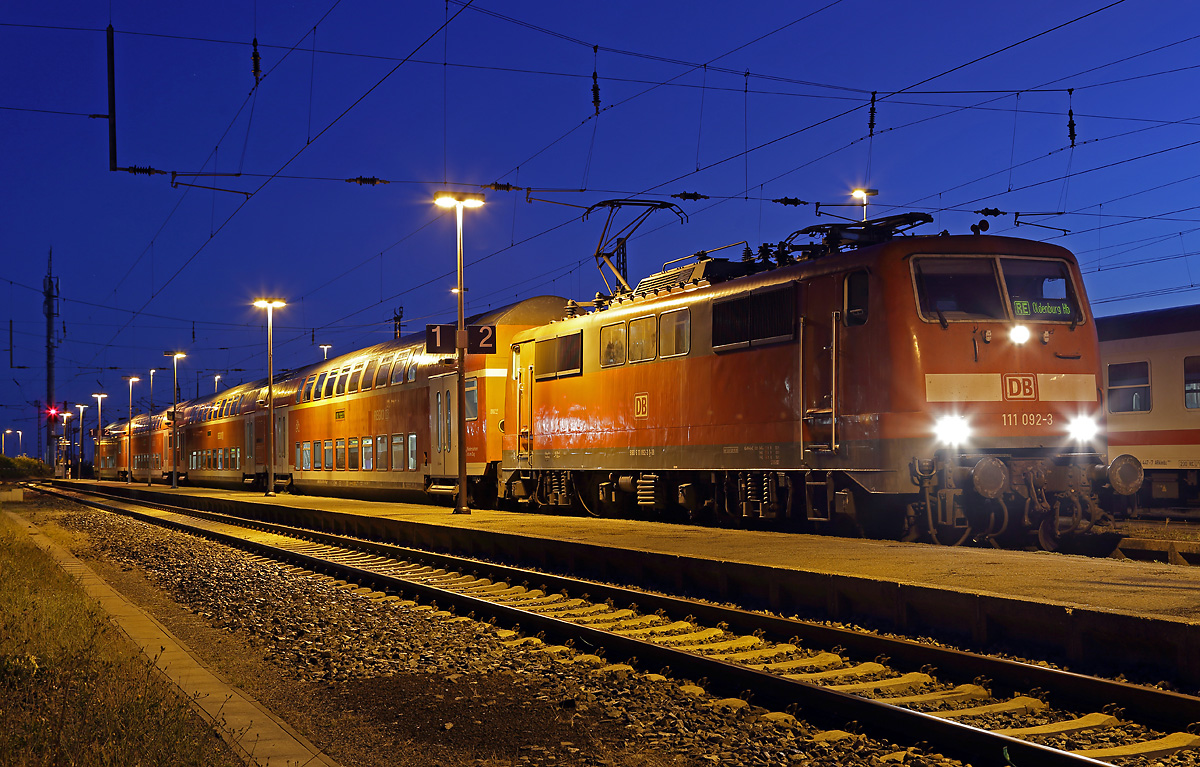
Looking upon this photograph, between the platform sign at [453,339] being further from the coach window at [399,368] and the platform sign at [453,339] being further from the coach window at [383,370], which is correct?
the coach window at [383,370]

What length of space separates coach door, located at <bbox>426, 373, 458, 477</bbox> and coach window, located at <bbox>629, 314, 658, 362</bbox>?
7925 millimetres

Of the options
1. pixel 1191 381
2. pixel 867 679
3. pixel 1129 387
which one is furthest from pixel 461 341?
pixel 867 679

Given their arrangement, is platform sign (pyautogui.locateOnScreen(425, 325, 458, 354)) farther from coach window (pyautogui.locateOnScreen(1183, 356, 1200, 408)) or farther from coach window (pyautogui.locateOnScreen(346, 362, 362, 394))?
coach window (pyautogui.locateOnScreen(1183, 356, 1200, 408))

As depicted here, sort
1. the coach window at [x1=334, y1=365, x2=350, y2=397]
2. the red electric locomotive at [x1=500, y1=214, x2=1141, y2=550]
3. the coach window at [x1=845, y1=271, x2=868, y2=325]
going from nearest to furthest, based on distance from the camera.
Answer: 1. the red electric locomotive at [x1=500, y1=214, x2=1141, y2=550]
2. the coach window at [x1=845, y1=271, x2=868, y2=325]
3. the coach window at [x1=334, y1=365, x2=350, y2=397]

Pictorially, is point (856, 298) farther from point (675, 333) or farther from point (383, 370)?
point (383, 370)

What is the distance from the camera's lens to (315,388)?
38281 millimetres

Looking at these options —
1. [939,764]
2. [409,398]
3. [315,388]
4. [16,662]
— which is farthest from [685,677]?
[315,388]

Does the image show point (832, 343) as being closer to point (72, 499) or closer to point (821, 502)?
point (821, 502)

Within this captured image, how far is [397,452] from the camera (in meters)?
30.3

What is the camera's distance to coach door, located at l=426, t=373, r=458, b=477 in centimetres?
2564

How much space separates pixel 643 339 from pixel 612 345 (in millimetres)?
1074

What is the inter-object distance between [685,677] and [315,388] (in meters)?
32.3

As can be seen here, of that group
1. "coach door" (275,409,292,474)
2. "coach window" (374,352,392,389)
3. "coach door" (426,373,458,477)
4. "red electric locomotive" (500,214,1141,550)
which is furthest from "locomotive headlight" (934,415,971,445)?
"coach door" (275,409,292,474)

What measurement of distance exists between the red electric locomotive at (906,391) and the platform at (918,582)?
84 cm
